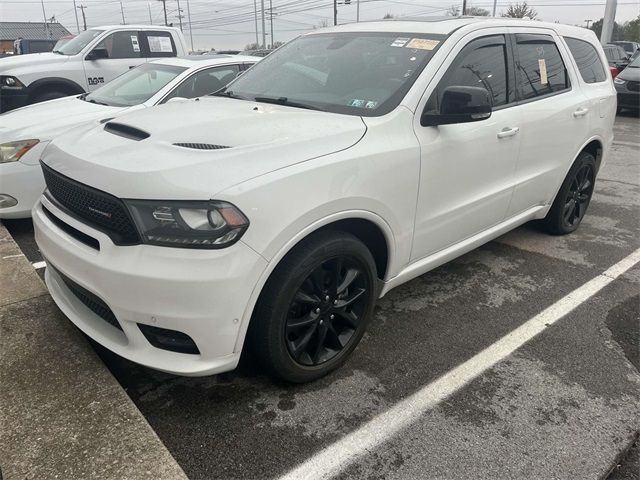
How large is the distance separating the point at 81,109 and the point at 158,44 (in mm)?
4593

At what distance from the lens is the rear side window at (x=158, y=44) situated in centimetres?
904

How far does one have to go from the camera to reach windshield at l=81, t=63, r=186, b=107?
17.9 feet

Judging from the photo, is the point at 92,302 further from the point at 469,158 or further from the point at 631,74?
the point at 631,74

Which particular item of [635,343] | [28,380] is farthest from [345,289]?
[635,343]

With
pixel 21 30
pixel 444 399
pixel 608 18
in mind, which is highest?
pixel 21 30

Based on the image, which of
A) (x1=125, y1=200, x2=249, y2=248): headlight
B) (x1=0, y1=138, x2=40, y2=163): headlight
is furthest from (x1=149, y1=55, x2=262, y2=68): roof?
(x1=125, y1=200, x2=249, y2=248): headlight

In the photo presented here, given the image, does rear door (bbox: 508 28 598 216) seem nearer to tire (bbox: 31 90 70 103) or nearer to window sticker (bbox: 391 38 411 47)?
window sticker (bbox: 391 38 411 47)

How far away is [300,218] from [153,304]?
2.29 feet

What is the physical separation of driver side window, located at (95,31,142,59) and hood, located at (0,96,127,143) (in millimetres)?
3514

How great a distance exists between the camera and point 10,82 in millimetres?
7836

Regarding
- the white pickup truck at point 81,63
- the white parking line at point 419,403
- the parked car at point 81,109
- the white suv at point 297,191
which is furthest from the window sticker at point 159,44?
the white parking line at point 419,403

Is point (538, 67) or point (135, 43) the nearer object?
point (538, 67)

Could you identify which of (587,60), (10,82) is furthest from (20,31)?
(587,60)

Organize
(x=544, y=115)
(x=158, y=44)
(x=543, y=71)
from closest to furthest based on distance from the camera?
(x=544, y=115), (x=543, y=71), (x=158, y=44)
